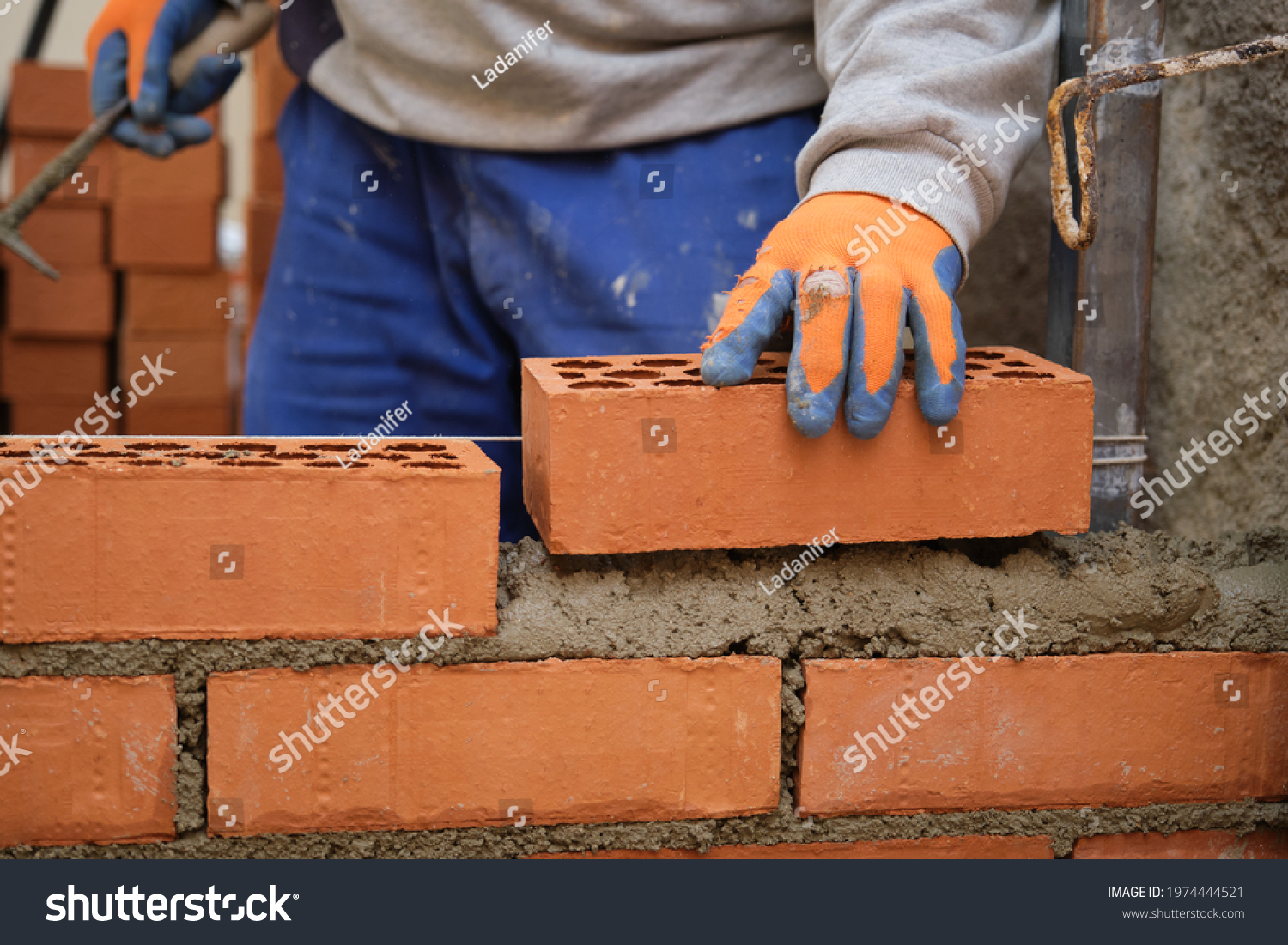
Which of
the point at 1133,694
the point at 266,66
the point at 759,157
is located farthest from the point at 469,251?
the point at 266,66

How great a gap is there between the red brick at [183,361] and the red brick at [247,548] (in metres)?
4.26

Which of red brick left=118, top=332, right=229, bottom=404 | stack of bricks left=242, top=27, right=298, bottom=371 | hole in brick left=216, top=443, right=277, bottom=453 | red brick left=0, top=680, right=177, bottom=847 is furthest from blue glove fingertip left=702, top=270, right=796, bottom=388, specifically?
red brick left=118, top=332, right=229, bottom=404

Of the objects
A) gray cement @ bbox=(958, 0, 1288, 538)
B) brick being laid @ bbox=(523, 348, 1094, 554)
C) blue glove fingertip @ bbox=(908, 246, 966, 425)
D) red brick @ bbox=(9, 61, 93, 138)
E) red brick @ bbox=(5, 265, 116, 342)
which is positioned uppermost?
red brick @ bbox=(9, 61, 93, 138)

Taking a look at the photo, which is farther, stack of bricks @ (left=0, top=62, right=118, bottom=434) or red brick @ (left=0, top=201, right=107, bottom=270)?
red brick @ (left=0, top=201, right=107, bottom=270)

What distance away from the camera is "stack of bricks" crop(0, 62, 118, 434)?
4.89 metres

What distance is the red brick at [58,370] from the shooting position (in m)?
5.29

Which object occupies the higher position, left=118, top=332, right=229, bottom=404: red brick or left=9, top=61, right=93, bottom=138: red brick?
left=9, top=61, right=93, bottom=138: red brick

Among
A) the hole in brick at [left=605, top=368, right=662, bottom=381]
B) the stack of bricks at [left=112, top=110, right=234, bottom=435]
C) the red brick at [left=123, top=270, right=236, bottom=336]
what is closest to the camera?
the hole in brick at [left=605, top=368, right=662, bottom=381]

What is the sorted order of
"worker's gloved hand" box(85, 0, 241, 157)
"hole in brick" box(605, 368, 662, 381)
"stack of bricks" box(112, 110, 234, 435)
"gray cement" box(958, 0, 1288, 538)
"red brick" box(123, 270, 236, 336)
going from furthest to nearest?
"red brick" box(123, 270, 236, 336)
"stack of bricks" box(112, 110, 234, 435)
"worker's gloved hand" box(85, 0, 241, 157)
"gray cement" box(958, 0, 1288, 538)
"hole in brick" box(605, 368, 662, 381)

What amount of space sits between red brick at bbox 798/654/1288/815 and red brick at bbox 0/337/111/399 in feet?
15.5

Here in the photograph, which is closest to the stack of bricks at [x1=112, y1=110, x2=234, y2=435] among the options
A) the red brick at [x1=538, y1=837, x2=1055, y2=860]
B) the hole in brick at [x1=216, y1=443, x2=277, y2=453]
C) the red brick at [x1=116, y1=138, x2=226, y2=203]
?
the red brick at [x1=116, y1=138, x2=226, y2=203]

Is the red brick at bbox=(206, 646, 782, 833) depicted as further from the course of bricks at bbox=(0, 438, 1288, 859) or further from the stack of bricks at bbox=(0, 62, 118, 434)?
the stack of bricks at bbox=(0, 62, 118, 434)

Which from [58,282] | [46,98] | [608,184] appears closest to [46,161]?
[46,98]

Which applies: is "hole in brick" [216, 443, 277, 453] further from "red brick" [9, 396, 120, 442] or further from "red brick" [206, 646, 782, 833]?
"red brick" [9, 396, 120, 442]
